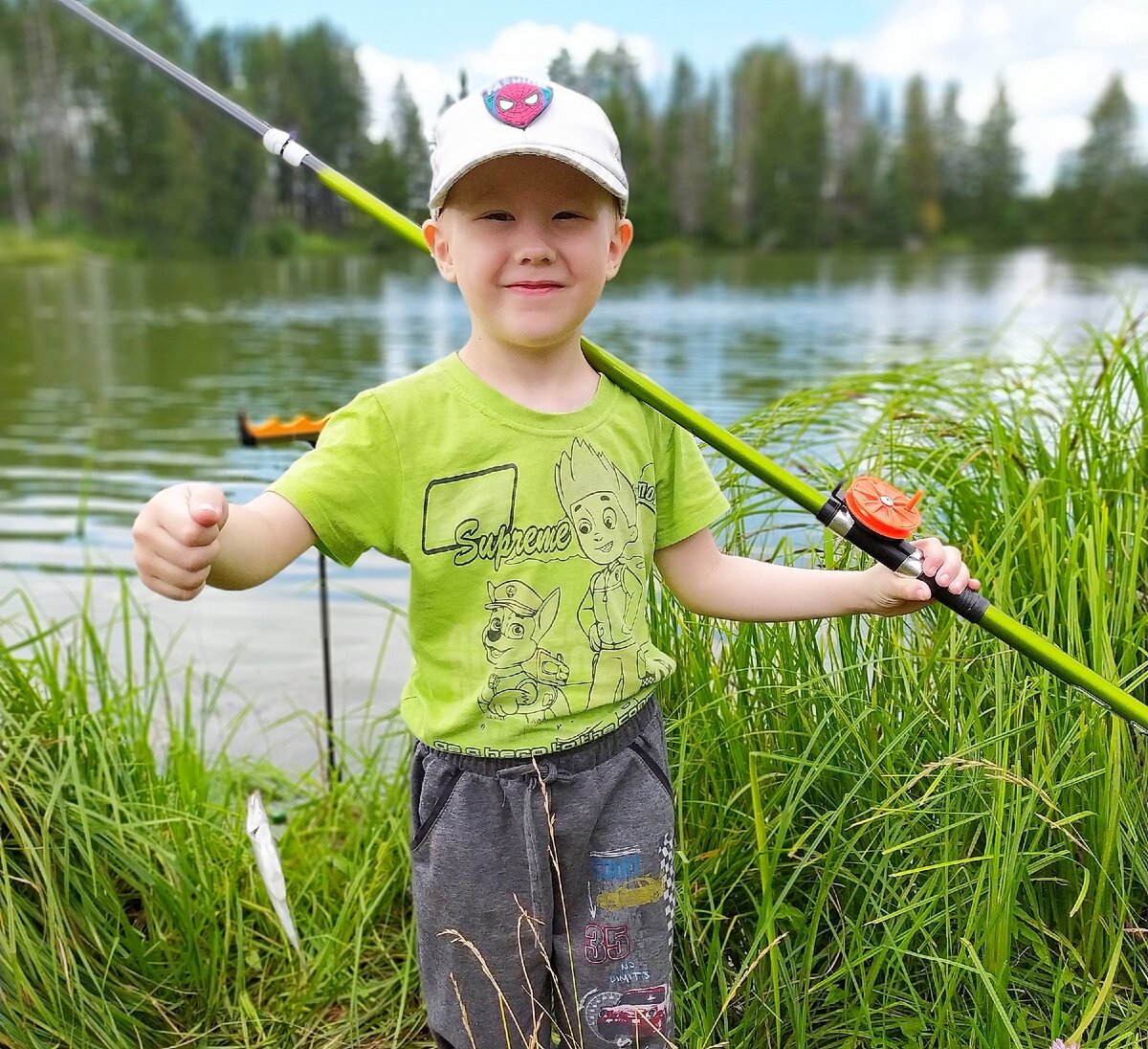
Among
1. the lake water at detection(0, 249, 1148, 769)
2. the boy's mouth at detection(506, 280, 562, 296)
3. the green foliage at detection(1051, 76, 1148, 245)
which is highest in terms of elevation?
the green foliage at detection(1051, 76, 1148, 245)

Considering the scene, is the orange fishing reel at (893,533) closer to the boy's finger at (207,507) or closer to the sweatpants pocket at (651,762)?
the sweatpants pocket at (651,762)

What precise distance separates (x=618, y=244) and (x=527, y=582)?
52 cm

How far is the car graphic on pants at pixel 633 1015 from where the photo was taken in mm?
1761

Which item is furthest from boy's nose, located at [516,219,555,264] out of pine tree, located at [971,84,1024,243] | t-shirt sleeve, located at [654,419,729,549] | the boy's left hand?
pine tree, located at [971,84,1024,243]

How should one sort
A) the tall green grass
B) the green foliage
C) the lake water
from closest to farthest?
the tall green grass, the lake water, the green foliage

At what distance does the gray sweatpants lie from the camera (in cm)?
168

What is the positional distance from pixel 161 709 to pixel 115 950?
2324mm

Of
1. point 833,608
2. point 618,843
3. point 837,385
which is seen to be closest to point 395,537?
point 618,843

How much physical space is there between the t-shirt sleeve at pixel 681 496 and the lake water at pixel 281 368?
139 cm

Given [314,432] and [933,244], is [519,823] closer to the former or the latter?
[314,432]

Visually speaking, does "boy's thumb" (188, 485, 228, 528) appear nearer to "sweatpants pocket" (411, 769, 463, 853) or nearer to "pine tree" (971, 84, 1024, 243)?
"sweatpants pocket" (411, 769, 463, 853)

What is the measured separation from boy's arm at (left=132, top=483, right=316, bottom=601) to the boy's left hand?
0.87 meters

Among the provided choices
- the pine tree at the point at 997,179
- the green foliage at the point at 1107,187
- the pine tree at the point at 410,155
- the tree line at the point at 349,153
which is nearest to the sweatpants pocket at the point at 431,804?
the pine tree at the point at 410,155

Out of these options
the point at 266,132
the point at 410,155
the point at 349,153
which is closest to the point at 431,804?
the point at 266,132
